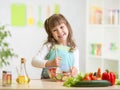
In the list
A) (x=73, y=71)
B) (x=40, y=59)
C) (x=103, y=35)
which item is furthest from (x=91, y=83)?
(x=103, y=35)

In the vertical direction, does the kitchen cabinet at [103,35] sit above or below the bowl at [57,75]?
above

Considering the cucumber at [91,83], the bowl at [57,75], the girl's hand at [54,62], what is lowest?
the cucumber at [91,83]

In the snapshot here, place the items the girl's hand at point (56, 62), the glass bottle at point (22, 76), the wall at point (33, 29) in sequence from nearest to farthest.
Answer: the glass bottle at point (22, 76)
the girl's hand at point (56, 62)
the wall at point (33, 29)

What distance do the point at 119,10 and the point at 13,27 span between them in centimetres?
168

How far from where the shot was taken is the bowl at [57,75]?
Result: 2.88 m

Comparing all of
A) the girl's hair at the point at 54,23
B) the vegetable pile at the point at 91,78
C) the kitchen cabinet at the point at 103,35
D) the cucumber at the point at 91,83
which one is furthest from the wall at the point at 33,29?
the cucumber at the point at 91,83

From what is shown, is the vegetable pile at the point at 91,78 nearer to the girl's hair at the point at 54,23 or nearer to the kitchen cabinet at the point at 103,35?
the girl's hair at the point at 54,23

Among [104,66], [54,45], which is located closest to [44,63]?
[54,45]

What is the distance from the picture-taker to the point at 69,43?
330 centimetres

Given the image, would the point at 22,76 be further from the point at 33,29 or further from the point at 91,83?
the point at 33,29

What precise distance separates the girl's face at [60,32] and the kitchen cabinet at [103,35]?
95.9 inches

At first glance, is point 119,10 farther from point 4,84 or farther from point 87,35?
point 4,84

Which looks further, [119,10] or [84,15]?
[84,15]

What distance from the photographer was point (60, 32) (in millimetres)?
3158
